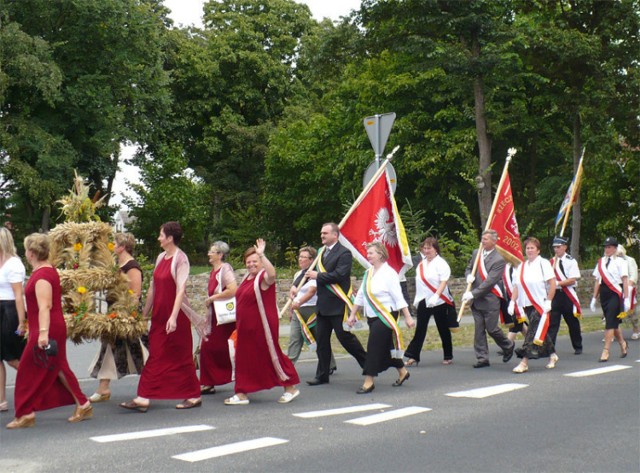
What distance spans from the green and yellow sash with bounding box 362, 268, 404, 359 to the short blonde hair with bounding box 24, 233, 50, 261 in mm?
3661

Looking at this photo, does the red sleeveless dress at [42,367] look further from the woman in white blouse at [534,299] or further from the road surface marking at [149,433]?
the woman in white blouse at [534,299]

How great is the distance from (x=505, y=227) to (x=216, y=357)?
5560 mm

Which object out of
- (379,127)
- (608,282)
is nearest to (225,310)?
(379,127)

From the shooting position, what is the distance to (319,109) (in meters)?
51.8

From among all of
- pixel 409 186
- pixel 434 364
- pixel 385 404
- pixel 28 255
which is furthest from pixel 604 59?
pixel 28 255

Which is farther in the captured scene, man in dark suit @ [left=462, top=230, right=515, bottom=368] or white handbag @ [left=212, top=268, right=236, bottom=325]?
man in dark suit @ [left=462, top=230, right=515, bottom=368]

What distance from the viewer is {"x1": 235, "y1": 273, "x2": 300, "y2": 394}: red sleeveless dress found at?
944 centimetres

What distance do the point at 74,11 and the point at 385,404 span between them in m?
29.6

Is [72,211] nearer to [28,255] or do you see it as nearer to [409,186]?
[28,255]

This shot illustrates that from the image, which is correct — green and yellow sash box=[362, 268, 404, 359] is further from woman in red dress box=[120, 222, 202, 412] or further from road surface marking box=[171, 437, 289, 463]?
road surface marking box=[171, 437, 289, 463]

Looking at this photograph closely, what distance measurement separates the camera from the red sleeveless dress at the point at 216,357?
10211 mm

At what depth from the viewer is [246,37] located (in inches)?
1938

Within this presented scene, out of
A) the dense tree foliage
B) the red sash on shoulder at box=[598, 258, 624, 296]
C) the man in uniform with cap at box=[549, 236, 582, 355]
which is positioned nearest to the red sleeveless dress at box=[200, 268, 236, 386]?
the man in uniform with cap at box=[549, 236, 582, 355]

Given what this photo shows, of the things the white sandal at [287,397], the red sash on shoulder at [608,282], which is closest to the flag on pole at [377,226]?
the white sandal at [287,397]
